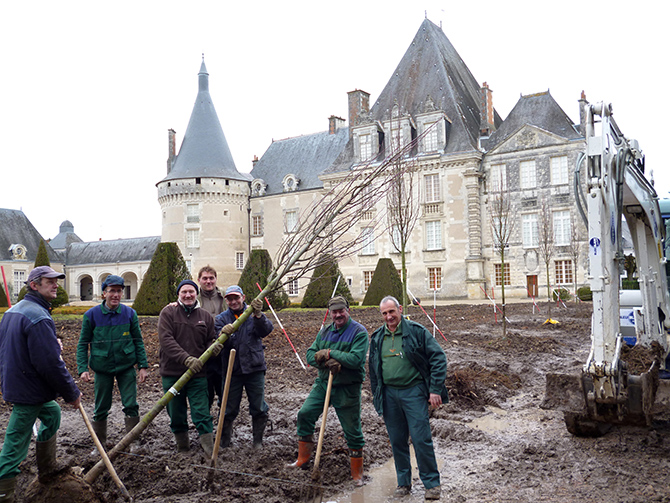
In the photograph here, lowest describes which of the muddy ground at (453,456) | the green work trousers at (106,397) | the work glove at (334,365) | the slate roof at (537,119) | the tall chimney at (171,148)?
the muddy ground at (453,456)

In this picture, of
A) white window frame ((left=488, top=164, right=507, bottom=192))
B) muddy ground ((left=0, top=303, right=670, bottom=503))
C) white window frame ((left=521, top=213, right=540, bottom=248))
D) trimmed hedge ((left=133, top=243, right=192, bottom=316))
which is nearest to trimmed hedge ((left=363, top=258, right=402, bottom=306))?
white window frame ((left=521, top=213, right=540, bottom=248))

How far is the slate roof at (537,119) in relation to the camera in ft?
101

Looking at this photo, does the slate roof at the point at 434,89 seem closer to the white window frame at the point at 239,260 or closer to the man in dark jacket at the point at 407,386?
the white window frame at the point at 239,260

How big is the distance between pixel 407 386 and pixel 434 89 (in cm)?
3299

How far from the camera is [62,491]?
4.21 metres

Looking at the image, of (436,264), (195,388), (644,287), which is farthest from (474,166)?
(195,388)

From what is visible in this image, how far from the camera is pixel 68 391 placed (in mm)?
4363

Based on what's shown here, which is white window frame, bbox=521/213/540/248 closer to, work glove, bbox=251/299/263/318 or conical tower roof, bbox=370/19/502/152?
conical tower roof, bbox=370/19/502/152

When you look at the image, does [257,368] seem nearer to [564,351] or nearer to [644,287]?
[644,287]

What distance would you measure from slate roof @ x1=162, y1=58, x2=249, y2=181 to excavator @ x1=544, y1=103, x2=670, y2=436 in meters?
35.5

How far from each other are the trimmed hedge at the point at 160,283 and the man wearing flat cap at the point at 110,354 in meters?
15.2

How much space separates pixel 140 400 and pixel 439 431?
3.96m

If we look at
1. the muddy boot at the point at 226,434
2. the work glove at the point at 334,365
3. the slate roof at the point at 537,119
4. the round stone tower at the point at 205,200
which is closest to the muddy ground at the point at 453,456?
the muddy boot at the point at 226,434

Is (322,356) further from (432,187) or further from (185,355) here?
(432,187)
